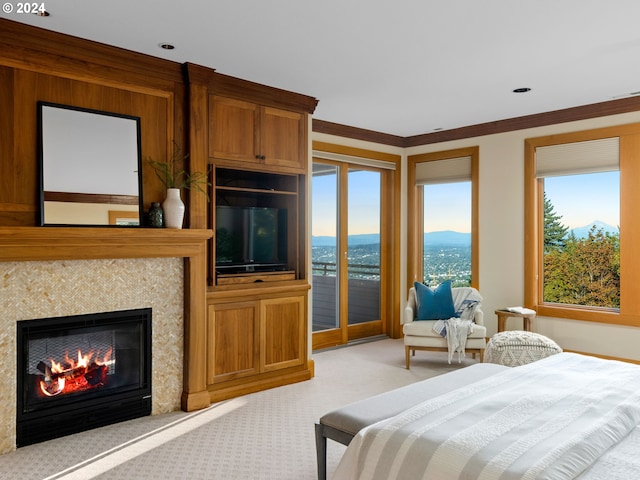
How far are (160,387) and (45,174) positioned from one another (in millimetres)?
1685

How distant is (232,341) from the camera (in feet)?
13.5

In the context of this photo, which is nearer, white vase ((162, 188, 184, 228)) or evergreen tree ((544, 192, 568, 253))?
white vase ((162, 188, 184, 228))

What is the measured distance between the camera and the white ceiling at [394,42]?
2.85 meters

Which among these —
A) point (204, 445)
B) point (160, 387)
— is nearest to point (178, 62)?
point (160, 387)

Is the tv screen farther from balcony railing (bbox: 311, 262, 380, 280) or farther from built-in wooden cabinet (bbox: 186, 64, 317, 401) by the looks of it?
balcony railing (bbox: 311, 262, 380, 280)

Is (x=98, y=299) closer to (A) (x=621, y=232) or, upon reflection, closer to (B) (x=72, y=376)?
(B) (x=72, y=376)

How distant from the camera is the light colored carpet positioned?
2783 mm

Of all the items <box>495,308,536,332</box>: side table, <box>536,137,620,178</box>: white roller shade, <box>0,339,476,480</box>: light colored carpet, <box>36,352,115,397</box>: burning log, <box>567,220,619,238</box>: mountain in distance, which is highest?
<box>536,137,620,178</box>: white roller shade

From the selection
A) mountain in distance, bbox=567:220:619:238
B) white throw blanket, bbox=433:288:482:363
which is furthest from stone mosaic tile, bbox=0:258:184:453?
mountain in distance, bbox=567:220:619:238

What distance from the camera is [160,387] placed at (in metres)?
3.73

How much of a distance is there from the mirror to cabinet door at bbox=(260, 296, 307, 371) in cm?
142

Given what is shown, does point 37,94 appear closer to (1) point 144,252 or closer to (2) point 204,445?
(1) point 144,252

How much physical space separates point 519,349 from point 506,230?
1778 millimetres

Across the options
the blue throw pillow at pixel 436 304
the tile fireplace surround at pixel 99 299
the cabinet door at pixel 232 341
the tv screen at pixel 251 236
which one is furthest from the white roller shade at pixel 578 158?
the tile fireplace surround at pixel 99 299
